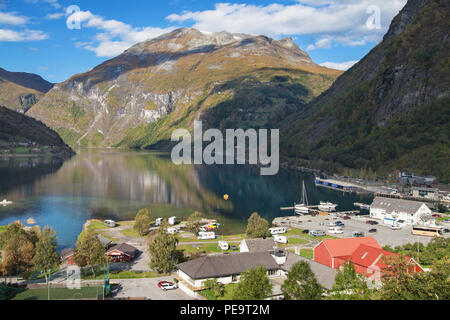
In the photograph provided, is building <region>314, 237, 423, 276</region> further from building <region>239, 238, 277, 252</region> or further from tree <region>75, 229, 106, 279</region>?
tree <region>75, 229, 106, 279</region>

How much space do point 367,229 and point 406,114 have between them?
11222 cm

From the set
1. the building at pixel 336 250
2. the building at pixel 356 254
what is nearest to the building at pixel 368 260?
the building at pixel 356 254

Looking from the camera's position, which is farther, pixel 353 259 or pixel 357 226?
pixel 357 226

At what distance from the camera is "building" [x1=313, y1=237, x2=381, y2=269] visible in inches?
1693

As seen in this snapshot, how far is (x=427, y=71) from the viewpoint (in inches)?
6447

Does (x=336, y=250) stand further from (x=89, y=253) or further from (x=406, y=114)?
(x=406, y=114)

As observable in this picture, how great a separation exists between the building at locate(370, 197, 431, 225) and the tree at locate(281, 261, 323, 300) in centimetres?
4790

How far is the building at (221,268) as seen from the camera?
126ft

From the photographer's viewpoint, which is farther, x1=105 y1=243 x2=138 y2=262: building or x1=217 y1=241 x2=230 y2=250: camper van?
x1=217 y1=241 x2=230 y2=250: camper van

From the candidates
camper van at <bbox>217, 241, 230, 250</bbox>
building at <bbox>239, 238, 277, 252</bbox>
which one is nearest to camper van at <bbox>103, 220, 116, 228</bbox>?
camper van at <bbox>217, 241, 230, 250</bbox>

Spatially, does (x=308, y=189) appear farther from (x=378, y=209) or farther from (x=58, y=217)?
(x=58, y=217)

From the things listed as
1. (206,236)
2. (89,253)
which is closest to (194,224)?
(206,236)

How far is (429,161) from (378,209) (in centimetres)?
5840
